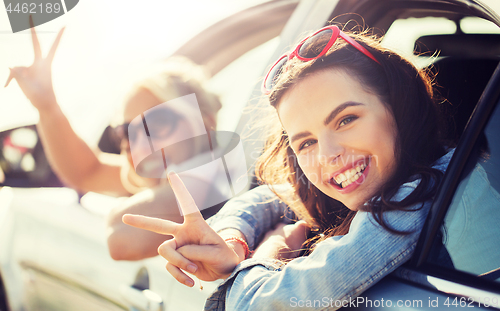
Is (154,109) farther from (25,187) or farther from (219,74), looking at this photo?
(25,187)

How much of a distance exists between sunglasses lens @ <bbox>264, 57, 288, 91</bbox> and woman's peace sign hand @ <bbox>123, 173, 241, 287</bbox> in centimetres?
61

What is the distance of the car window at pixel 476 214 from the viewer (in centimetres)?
78

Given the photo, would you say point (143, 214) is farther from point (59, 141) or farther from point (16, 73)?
point (16, 73)

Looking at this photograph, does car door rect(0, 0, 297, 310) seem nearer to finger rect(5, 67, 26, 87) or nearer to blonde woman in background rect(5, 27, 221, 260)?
blonde woman in background rect(5, 27, 221, 260)

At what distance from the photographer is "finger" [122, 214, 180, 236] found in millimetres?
1088

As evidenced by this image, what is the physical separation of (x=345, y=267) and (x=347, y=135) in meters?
0.45

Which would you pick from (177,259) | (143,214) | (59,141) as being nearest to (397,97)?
(177,259)

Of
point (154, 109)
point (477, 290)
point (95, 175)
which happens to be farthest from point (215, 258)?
point (95, 175)

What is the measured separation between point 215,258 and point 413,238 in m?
0.61

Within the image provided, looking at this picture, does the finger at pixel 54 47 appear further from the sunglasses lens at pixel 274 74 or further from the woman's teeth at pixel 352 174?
the woman's teeth at pixel 352 174

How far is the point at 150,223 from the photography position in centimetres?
111

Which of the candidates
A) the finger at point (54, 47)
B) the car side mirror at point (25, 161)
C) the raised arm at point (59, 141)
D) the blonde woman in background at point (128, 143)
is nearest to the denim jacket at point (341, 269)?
the blonde woman in background at point (128, 143)

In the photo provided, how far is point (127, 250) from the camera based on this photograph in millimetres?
1559

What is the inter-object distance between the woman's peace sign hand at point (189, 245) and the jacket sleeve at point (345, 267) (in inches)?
7.6
